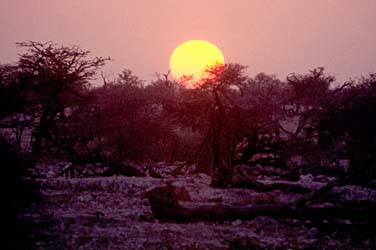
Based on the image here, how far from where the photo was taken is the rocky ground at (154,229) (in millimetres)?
9156

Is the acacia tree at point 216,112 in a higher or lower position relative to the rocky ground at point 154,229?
higher

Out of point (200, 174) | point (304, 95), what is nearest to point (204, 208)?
point (200, 174)

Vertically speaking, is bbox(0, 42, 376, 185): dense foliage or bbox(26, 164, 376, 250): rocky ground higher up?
bbox(0, 42, 376, 185): dense foliage

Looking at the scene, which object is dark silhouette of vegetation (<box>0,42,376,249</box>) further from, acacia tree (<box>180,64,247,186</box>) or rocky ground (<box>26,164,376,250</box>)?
rocky ground (<box>26,164,376,250</box>)

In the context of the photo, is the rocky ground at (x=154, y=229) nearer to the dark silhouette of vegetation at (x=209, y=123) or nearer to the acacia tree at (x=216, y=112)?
the dark silhouette of vegetation at (x=209, y=123)

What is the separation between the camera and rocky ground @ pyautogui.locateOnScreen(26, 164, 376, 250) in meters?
9.16

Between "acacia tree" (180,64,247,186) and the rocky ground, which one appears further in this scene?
"acacia tree" (180,64,247,186)

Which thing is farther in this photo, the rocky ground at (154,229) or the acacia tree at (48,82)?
the acacia tree at (48,82)

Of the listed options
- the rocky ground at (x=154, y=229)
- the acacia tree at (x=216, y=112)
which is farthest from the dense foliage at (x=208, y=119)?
the rocky ground at (x=154, y=229)

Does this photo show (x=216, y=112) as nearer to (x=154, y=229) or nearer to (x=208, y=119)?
(x=208, y=119)

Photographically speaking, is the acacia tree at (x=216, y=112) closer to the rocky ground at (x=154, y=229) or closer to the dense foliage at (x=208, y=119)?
the dense foliage at (x=208, y=119)

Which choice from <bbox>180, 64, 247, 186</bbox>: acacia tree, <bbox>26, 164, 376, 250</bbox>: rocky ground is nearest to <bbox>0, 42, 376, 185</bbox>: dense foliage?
<bbox>180, 64, 247, 186</bbox>: acacia tree

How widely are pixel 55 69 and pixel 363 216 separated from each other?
14367 mm

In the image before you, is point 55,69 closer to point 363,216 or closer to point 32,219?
point 32,219
